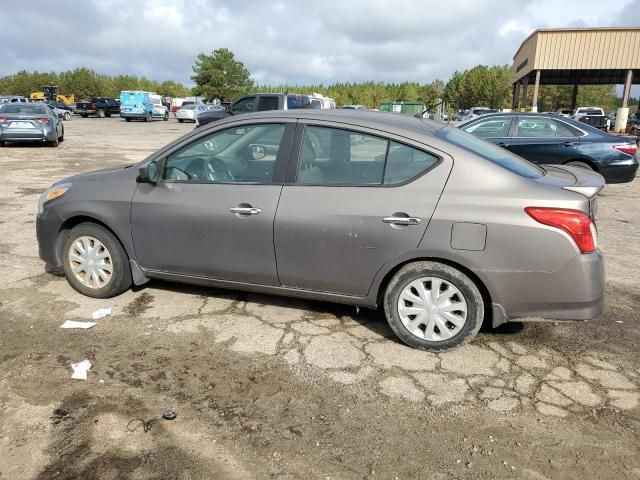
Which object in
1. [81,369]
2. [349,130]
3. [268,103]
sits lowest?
[81,369]

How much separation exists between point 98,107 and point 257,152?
165 ft

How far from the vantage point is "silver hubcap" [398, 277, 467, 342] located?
138 inches

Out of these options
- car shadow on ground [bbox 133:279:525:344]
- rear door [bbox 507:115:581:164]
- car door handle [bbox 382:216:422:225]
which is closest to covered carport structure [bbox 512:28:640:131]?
rear door [bbox 507:115:581:164]

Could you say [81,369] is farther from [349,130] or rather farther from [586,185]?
[586,185]

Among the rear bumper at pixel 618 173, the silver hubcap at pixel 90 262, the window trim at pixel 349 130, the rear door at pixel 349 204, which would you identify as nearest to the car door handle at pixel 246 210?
the rear door at pixel 349 204

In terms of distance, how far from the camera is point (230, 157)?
13.4ft

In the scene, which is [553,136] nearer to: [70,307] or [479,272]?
[479,272]

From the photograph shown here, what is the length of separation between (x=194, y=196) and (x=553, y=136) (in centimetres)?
733

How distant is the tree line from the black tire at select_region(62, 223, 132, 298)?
66.7 metres

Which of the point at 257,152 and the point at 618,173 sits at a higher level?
the point at 257,152

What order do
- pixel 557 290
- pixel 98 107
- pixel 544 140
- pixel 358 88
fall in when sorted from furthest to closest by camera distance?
pixel 358 88 → pixel 98 107 → pixel 544 140 → pixel 557 290

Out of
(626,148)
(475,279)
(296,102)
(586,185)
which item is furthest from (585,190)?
(296,102)

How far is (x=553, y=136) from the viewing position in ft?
29.9

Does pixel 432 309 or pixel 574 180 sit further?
pixel 574 180
